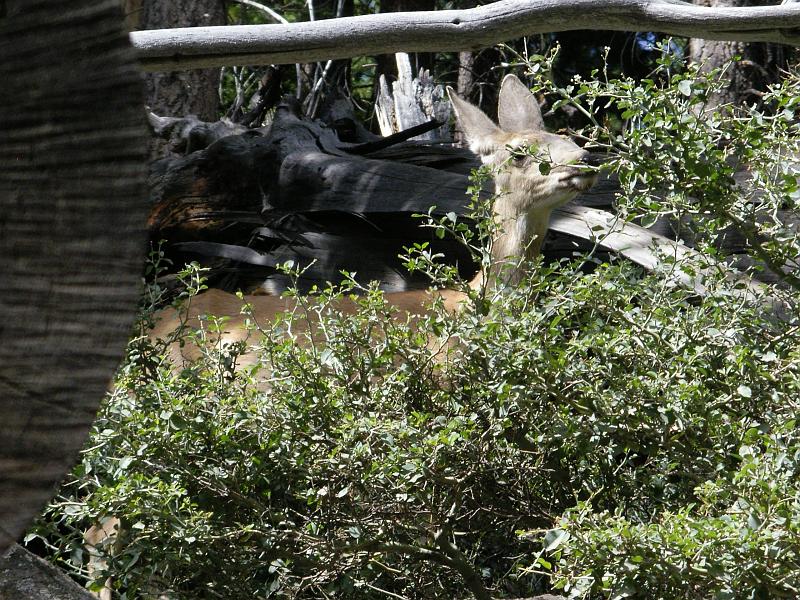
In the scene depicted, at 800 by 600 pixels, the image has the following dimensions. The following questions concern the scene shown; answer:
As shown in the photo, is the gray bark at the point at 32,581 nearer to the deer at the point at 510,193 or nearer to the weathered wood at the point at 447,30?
the weathered wood at the point at 447,30

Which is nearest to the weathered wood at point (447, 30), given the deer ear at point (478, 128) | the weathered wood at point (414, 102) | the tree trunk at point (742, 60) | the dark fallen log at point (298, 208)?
the deer ear at point (478, 128)

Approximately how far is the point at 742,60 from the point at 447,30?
5827 mm

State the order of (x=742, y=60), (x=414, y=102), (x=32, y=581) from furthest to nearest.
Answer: (x=414, y=102) → (x=742, y=60) → (x=32, y=581)

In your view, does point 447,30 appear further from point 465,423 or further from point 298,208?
point 298,208

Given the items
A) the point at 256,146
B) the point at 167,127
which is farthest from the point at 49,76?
the point at 167,127

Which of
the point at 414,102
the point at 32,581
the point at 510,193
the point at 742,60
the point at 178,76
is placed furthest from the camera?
the point at 414,102

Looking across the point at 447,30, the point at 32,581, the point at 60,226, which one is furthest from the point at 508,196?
the point at 60,226

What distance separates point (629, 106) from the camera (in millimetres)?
3365

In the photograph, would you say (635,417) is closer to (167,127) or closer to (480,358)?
(480,358)

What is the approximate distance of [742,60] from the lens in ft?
27.2

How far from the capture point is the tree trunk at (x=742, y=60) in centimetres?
827

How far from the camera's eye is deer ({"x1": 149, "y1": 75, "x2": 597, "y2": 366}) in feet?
19.3

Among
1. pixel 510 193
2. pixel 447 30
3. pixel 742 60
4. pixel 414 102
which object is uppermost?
pixel 447 30

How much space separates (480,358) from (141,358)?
1.43 meters
